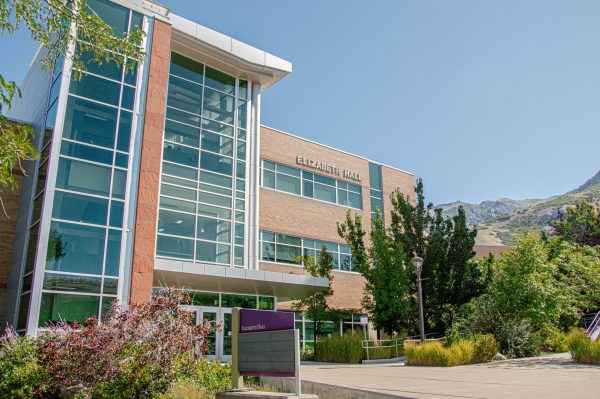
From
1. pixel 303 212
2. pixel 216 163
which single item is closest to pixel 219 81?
pixel 216 163

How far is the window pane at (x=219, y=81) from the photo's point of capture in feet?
80.2

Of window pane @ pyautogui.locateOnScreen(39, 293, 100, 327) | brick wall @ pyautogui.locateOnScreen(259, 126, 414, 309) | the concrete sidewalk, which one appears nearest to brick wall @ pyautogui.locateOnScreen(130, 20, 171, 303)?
window pane @ pyautogui.locateOnScreen(39, 293, 100, 327)

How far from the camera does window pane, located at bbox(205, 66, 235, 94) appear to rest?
24452 millimetres

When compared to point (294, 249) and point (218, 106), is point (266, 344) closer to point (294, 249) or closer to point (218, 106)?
point (218, 106)

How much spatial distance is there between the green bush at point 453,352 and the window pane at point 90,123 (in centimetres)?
1301

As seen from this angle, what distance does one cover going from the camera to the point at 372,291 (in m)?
23.7

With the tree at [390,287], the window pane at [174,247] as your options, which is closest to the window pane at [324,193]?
the tree at [390,287]

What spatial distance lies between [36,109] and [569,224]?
3852 cm

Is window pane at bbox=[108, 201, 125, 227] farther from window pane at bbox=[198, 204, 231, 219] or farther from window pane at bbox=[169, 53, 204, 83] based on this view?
window pane at bbox=[169, 53, 204, 83]

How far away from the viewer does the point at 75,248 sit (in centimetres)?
1662

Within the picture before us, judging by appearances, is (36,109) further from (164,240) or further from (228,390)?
(228,390)

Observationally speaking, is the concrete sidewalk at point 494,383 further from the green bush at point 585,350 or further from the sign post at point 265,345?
the sign post at point 265,345

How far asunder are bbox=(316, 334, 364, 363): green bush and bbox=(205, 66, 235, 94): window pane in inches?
502

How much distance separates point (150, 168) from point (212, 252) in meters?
4.88
